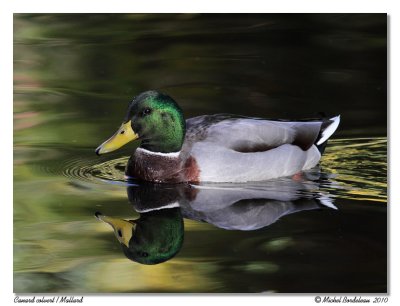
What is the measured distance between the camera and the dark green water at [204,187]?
9.09 meters

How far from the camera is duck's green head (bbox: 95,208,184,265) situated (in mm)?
9414

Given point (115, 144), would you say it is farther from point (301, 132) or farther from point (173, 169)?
point (301, 132)

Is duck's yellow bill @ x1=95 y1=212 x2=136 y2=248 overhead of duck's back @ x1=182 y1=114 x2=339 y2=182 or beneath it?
beneath

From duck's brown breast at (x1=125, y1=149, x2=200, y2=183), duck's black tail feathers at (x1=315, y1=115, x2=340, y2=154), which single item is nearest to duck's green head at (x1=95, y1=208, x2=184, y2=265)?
duck's brown breast at (x1=125, y1=149, x2=200, y2=183)

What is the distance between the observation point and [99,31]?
1288 cm

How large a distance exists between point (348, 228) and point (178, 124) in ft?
7.26

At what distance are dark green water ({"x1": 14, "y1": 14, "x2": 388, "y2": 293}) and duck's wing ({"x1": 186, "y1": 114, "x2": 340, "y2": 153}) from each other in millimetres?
367

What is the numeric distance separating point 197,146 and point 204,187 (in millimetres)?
427

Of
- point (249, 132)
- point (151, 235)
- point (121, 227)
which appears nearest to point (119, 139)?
point (249, 132)

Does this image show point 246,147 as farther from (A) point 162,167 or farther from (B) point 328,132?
(B) point 328,132

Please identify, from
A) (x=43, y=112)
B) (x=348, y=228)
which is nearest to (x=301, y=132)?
(x=348, y=228)

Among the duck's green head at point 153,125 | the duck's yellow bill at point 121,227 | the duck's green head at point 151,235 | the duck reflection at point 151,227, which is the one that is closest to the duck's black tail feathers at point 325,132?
the duck's green head at point 153,125

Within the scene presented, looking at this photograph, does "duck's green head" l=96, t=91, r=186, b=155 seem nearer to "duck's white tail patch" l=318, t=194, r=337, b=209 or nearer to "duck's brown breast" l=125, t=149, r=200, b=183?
"duck's brown breast" l=125, t=149, r=200, b=183

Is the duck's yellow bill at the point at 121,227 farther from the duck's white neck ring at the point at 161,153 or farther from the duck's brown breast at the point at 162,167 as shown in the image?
the duck's white neck ring at the point at 161,153
